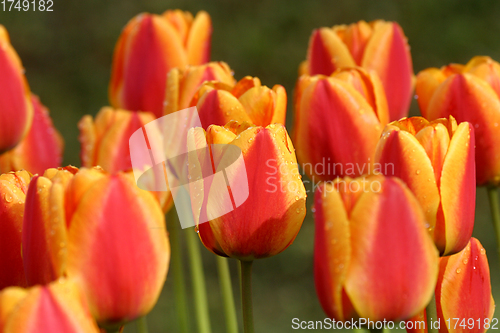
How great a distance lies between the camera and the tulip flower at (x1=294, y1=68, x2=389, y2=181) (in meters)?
0.51

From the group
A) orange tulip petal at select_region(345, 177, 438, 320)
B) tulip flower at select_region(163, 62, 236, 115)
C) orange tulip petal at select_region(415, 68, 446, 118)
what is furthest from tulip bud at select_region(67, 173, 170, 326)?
orange tulip petal at select_region(415, 68, 446, 118)

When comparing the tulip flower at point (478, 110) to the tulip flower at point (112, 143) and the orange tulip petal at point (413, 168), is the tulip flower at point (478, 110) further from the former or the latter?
the tulip flower at point (112, 143)

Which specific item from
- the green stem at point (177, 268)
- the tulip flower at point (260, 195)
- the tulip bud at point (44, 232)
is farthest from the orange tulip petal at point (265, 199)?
the green stem at point (177, 268)

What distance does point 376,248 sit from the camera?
Answer: 33 cm

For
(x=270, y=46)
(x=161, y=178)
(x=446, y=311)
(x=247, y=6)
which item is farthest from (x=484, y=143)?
(x=247, y=6)

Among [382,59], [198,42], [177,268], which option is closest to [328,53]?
[382,59]

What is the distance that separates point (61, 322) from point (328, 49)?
1.60 feet

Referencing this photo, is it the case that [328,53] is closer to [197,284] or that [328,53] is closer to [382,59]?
[382,59]

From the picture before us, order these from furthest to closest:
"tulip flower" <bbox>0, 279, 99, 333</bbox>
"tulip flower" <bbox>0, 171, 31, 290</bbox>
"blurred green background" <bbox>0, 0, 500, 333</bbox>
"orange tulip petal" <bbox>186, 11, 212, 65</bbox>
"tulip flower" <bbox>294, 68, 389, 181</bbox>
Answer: "blurred green background" <bbox>0, 0, 500, 333</bbox>, "orange tulip petal" <bbox>186, 11, 212, 65</bbox>, "tulip flower" <bbox>294, 68, 389, 181</bbox>, "tulip flower" <bbox>0, 171, 31, 290</bbox>, "tulip flower" <bbox>0, 279, 99, 333</bbox>

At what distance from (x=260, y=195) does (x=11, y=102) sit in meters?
0.32

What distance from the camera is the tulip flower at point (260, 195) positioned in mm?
389

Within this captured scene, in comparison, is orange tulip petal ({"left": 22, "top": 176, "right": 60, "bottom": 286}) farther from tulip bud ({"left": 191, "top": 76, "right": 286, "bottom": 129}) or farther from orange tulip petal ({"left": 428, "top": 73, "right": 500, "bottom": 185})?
orange tulip petal ({"left": 428, "top": 73, "right": 500, "bottom": 185})

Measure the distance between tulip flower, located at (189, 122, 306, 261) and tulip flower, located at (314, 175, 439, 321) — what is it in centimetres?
5

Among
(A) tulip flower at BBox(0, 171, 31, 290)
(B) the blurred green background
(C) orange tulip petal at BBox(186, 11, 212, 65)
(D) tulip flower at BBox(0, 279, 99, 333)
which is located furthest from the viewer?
(B) the blurred green background
